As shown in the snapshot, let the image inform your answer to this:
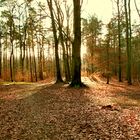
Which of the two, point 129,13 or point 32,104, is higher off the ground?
point 129,13

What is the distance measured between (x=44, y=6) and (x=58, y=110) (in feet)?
60.0

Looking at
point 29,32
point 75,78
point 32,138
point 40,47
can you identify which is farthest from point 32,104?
point 40,47

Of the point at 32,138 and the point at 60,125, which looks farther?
the point at 60,125

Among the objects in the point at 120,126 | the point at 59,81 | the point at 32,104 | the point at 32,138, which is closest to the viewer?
the point at 32,138

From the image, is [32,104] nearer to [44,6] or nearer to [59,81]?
[59,81]

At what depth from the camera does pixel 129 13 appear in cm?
3225

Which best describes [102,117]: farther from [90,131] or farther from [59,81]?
[59,81]

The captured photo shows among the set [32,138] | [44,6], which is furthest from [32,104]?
[44,6]

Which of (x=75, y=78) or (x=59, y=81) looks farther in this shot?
(x=59, y=81)

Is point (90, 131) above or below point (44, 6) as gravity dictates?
below

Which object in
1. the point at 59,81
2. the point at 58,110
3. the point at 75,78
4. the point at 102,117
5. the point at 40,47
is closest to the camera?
the point at 102,117

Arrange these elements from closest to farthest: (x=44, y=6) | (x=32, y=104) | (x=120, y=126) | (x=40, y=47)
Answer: (x=120, y=126) < (x=32, y=104) < (x=44, y=6) < (x=40, y=47)

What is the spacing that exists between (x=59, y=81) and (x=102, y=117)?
16324 millimetres

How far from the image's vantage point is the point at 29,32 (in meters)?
48.1
